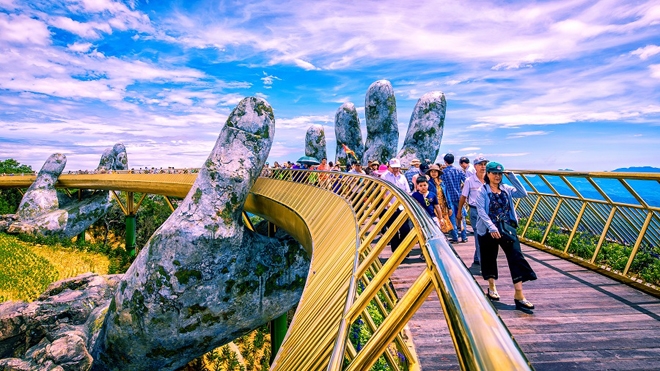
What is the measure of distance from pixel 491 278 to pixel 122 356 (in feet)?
33.7

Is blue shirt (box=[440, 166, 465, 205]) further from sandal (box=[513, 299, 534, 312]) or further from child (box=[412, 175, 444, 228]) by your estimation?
sandal (box=[513, 299, 534, 312])

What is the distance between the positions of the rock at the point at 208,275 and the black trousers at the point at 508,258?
7859mm

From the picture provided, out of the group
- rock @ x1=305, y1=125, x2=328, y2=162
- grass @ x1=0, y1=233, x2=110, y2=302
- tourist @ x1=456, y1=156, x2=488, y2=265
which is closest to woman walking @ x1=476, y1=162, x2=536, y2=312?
tourist @ x1=456, y1=156, x2=488, y2=265

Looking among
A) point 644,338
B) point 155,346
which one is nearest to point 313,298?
point 644,338

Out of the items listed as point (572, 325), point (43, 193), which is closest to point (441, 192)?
point (572, 325)

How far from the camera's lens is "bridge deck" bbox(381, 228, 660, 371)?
350cm

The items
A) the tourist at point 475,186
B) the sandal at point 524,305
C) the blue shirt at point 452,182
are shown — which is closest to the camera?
the sandal at point 524,305

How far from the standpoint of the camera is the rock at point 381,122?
35.6 meters

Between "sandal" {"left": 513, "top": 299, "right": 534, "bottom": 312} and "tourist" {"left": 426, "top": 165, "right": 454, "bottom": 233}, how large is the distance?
8.87ft

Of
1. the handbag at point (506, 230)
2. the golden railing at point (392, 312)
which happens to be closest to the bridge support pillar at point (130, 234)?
the golden railing at point (392, 312)

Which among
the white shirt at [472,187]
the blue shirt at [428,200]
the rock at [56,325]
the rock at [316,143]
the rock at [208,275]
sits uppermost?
the rock at [316,143]

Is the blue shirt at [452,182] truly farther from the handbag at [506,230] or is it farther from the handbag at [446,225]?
the handbag at [506,230]

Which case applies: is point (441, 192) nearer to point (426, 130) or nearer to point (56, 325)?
point (56, 325)

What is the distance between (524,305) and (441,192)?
3.69 meters
